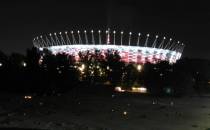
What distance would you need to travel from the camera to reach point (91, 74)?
97.8 metres

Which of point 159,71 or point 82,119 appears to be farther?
point 159,71

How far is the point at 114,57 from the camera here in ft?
330

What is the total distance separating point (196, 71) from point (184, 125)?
8340 cm

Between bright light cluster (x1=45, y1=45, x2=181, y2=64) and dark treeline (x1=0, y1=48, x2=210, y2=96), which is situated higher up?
bright light cluster (x1=45, y1=45, x2=181, y2=64)

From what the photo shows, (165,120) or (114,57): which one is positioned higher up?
(114,57)

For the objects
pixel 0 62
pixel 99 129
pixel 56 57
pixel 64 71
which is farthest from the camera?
pixel 56 57

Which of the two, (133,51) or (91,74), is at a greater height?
(133,51)

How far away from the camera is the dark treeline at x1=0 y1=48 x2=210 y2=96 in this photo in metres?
63.4

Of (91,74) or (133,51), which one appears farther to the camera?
(133,51)

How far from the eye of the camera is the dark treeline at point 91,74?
63416mm

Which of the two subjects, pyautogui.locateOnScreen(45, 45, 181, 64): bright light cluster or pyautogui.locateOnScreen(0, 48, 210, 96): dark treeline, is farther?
pyautogui.locateOnScreen(45, 45, 181, 64): bright light cluster

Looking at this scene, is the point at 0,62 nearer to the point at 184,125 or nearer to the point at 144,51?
the point at 184,125

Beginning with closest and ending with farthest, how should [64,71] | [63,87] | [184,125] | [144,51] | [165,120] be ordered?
[184,125] → [165,120] → [63,87] → [64,71] → [144,51]

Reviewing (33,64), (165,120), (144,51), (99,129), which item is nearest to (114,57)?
(33,64)
